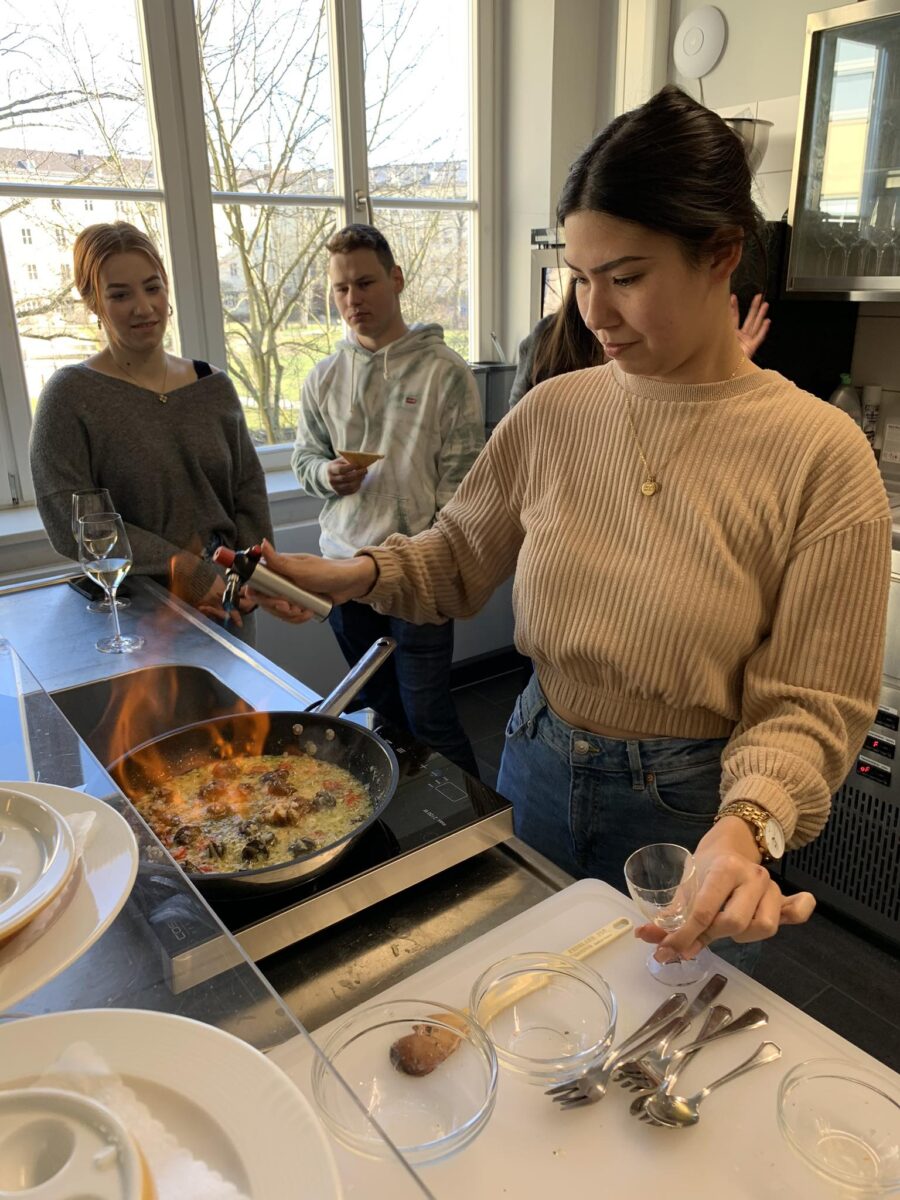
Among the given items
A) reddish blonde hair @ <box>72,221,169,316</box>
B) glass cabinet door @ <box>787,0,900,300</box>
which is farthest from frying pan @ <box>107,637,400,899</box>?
glass cabinet door @ <box>787,0,900,300</box>

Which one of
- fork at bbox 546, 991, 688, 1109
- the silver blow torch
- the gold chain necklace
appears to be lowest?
fork at bbox 546, 991, 688, 1109

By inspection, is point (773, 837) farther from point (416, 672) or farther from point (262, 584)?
point (416, 672)

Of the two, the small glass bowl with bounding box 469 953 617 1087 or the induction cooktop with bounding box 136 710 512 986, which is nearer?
the small glass bowl with bounding box 469 953 617 1087

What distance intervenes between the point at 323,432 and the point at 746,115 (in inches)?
67.4

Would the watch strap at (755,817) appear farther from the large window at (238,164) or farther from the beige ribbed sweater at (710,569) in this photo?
the large window at (238,164)

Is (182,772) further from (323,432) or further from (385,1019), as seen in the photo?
(323,432)

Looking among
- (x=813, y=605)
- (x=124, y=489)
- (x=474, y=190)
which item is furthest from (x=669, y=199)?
(x=474, y=190)

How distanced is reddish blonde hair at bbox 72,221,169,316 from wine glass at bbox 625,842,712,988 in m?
1.72

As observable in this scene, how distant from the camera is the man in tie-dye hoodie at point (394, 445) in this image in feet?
8.07

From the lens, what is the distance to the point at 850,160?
2283 mm

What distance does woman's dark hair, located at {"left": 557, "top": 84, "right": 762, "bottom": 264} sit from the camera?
954 millimetres

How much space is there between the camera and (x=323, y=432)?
262 centimetres

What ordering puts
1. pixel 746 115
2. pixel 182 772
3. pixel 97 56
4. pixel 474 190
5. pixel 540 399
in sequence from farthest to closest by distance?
1. pixel 474 190
2. pixel 746 115
3. pixel 97 56
4. pixel 540 399
5. pixel 182 772

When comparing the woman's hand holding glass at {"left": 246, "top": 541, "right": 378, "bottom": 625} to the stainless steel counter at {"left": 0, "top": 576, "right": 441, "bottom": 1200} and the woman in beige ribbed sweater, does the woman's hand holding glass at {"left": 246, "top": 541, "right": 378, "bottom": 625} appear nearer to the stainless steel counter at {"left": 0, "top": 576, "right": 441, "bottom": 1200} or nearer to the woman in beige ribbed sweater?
the woman in beige ribbed sweater
